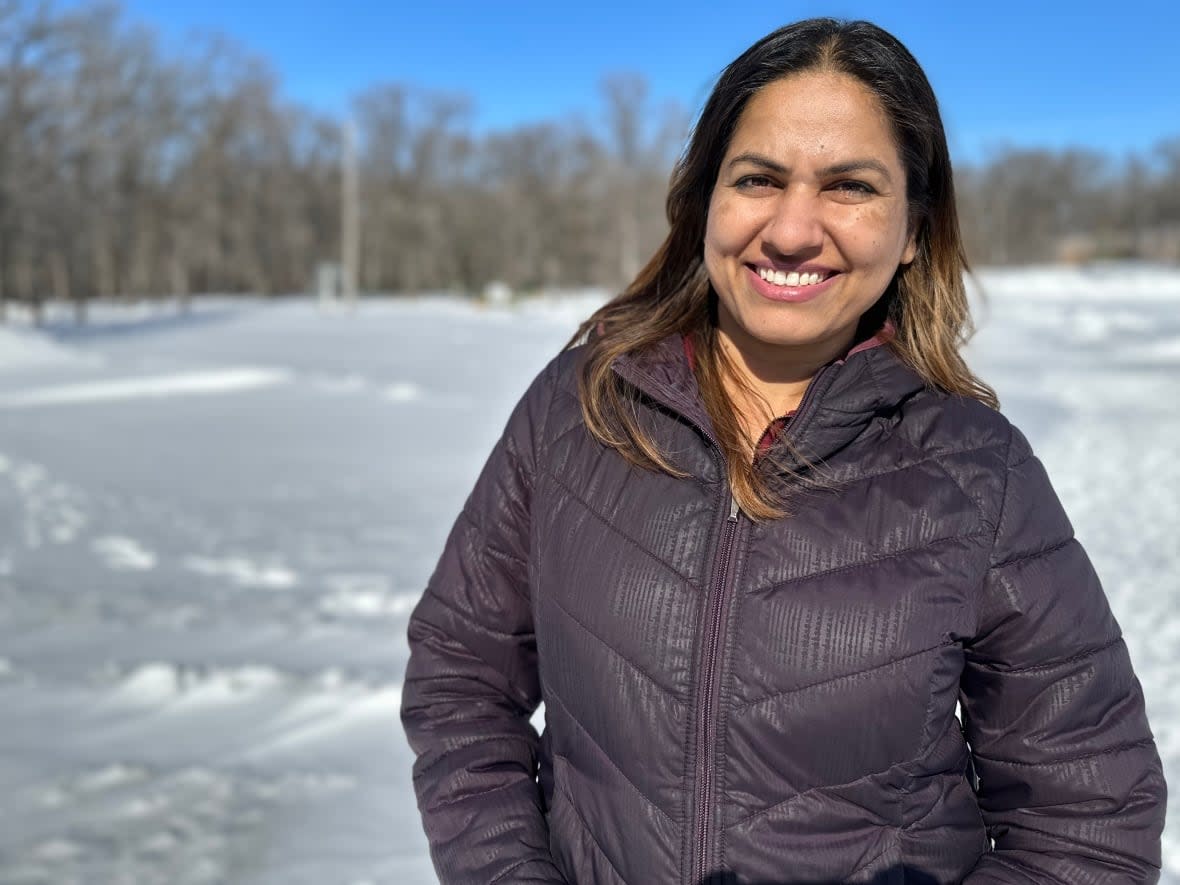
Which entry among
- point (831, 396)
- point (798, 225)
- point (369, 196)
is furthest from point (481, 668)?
point (369, 196)

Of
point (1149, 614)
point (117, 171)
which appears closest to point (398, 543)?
point (1149, 614)

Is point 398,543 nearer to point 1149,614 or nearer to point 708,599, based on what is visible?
point 1149,614

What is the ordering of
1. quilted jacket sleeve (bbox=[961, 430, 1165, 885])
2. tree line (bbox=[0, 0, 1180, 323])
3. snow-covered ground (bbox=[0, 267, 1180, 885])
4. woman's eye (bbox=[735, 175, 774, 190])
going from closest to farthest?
quilted jacket sleeve (bbox=[961, 430, 1165, 885]), woman's eye (bbox=[735, 175, 774, 190]), snow-covered ground (bbox=[0, 267, 1180, 885]), tree line (bbox=[0, 0, 1180, 323])

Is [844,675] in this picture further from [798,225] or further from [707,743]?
[798,225]

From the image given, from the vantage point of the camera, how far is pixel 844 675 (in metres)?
1.33

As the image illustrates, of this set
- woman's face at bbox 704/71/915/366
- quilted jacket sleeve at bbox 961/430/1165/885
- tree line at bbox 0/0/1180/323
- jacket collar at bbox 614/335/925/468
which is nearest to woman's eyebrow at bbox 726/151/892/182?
woman's face at bbox 704/71/915/366

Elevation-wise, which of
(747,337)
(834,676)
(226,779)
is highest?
(747,337)

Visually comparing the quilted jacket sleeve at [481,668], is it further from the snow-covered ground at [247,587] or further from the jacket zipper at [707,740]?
the snow-covered ground at [247,587]

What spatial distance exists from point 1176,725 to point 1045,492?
2827 millimetres

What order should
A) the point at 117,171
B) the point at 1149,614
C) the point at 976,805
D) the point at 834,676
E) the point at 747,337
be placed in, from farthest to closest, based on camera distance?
the point at 117,171 < the point at 1149,614 < the point at 747,337 < the point at 976,805 < the point at 834,676

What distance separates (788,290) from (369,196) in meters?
54.9

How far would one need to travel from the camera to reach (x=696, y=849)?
1.33 m

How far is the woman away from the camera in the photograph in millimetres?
1332

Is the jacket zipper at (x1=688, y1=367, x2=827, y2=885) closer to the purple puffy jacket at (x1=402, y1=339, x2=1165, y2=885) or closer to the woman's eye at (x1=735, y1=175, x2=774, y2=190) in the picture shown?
the purple puffy jacket at (x1=402, y1=339, x2=1165, y2=885)
